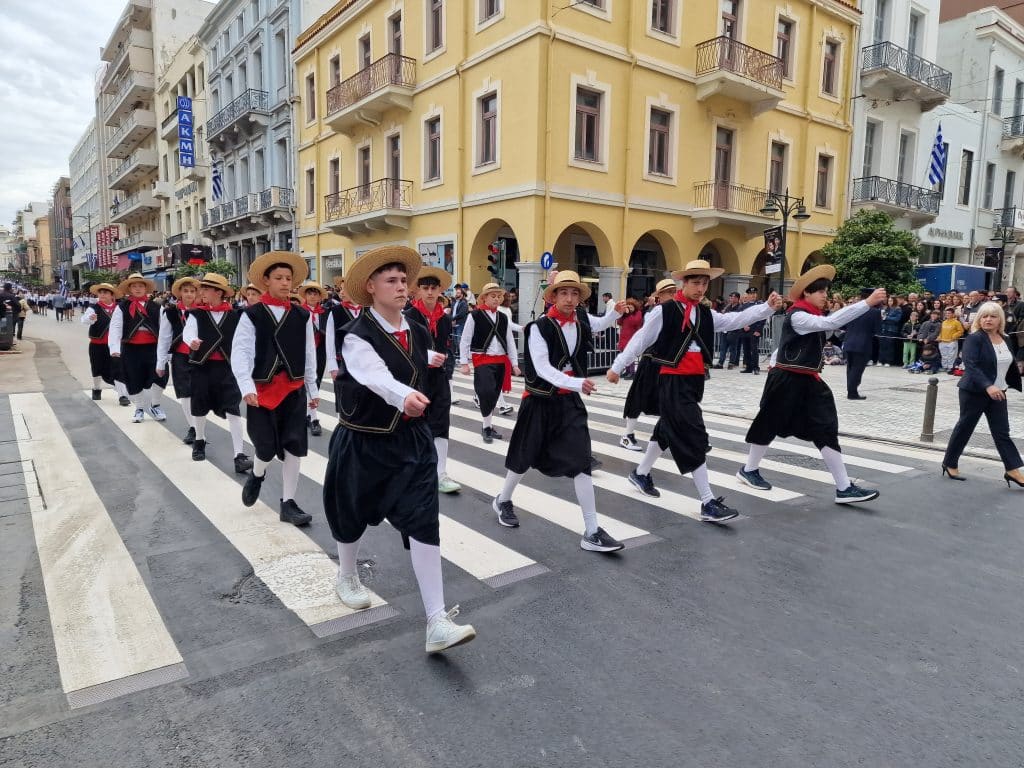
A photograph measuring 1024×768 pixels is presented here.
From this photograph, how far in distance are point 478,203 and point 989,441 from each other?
14.1 meters

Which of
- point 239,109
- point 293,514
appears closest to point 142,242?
point 239,109

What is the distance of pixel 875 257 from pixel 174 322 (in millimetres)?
20646

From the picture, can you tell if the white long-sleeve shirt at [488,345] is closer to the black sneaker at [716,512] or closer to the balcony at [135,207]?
the black sneaker at [716,512]

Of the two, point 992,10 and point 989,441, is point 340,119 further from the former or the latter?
point 992,10

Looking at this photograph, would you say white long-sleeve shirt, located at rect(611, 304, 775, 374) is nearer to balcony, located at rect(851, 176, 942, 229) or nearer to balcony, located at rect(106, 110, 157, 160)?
balcony, located at rect(851, 176, 942, 229)

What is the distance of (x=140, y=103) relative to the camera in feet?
168

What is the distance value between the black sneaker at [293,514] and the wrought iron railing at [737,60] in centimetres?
1898

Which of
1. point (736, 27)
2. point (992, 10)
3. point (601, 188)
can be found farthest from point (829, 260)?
point (992, 10)

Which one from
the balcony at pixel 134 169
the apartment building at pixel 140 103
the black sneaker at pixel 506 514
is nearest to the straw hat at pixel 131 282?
the black sneaker at pixel 506 514

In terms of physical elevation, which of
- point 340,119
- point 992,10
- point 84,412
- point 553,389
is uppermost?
point 992,10

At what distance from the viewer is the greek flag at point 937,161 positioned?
25.7 meters

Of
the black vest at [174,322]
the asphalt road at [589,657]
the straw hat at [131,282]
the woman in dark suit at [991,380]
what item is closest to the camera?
the asphalt road at [589,657]

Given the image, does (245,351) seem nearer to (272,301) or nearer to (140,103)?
(272,301)

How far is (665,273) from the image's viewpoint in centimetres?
2283
